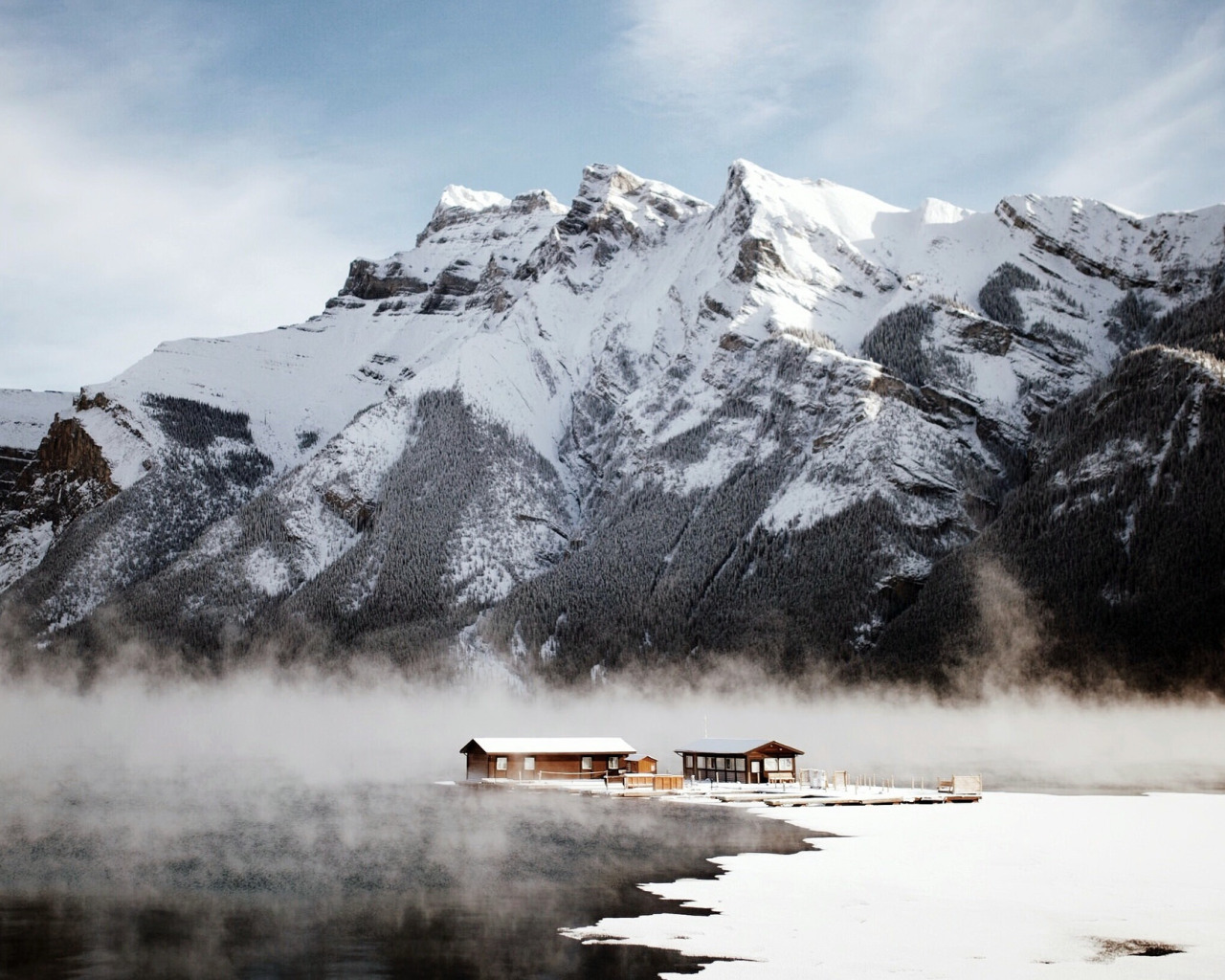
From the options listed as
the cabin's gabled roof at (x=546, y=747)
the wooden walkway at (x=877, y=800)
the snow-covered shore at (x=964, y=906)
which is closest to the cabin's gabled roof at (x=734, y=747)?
the cabin's gabled roof at (x=546, y=747)

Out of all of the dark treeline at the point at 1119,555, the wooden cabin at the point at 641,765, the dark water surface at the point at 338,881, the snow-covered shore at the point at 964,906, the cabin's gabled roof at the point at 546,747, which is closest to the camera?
the snow-covered shore at the point at 964,906

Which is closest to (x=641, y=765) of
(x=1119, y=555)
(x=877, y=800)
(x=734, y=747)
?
(x=734, y=747)

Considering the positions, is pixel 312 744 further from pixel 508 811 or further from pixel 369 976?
pixel 369 976

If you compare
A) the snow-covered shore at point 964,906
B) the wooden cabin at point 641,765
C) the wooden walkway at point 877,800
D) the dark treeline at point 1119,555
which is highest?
the dark treeline at point 1119,555

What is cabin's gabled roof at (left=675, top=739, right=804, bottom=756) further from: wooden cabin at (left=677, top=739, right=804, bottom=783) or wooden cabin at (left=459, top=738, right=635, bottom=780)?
wooden cabin at (left=459, top=738, right=635, bottom=780)

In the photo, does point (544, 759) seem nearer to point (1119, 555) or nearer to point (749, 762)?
point (749, 762)

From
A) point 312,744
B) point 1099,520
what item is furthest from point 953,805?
point 312,744

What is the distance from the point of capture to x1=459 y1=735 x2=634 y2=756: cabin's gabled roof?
436 feet

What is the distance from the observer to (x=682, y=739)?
183625mm

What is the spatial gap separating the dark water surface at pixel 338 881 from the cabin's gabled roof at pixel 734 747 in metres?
28.3

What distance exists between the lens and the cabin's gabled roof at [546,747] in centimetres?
13300

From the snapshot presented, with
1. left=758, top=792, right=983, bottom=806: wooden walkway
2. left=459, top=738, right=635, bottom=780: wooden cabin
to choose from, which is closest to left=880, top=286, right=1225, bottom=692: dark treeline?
left=459, top=738, right=635, bottom=780: wooden cabin

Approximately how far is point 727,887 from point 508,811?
43.8m

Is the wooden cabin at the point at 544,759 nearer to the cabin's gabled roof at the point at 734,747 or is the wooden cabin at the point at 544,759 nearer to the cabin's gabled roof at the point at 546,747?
the cabin's gabled roof at the point at 546,747
